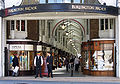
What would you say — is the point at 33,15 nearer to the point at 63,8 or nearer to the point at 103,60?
the point at 63,8

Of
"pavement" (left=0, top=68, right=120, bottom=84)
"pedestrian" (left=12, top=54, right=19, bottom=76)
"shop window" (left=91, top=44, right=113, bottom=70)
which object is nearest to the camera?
"pavement" (left=0, top=68, right=120, bottom=84)

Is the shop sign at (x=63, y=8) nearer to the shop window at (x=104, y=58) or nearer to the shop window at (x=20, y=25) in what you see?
the shop window at (x=104, y=58)

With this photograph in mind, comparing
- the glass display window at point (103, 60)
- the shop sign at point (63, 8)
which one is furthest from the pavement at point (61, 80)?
the shop sign at point (63, 8)

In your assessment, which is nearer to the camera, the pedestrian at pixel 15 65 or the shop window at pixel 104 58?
the pedestrian at pixel 15 65

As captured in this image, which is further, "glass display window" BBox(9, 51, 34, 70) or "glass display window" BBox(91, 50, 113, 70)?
"glass display window" BBox(9, 51, 34, 70)

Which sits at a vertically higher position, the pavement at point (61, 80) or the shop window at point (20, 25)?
the shop window at point (20, 25)

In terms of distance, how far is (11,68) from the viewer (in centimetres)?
2194

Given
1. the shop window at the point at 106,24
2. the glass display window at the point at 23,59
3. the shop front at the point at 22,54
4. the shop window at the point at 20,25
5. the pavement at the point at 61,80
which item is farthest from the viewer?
the shop window at the point at 20,25

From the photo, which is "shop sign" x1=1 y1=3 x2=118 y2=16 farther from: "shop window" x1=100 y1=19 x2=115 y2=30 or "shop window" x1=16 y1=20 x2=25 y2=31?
"shop window" x1=16 y1=20 x2=25 y2=31

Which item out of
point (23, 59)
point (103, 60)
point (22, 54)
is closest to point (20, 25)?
point (22, 54)

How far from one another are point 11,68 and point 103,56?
24.5 ft

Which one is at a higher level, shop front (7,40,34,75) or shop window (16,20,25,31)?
shop window (16,20,25,31)

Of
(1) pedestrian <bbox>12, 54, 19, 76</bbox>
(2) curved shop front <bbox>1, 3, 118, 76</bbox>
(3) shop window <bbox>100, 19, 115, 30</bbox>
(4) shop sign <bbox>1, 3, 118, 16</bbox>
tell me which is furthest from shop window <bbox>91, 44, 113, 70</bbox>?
(1) pedestrian <bbox>12, 54, 19, 76</bbox>

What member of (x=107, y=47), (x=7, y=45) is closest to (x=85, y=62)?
(x=107, y=47)
